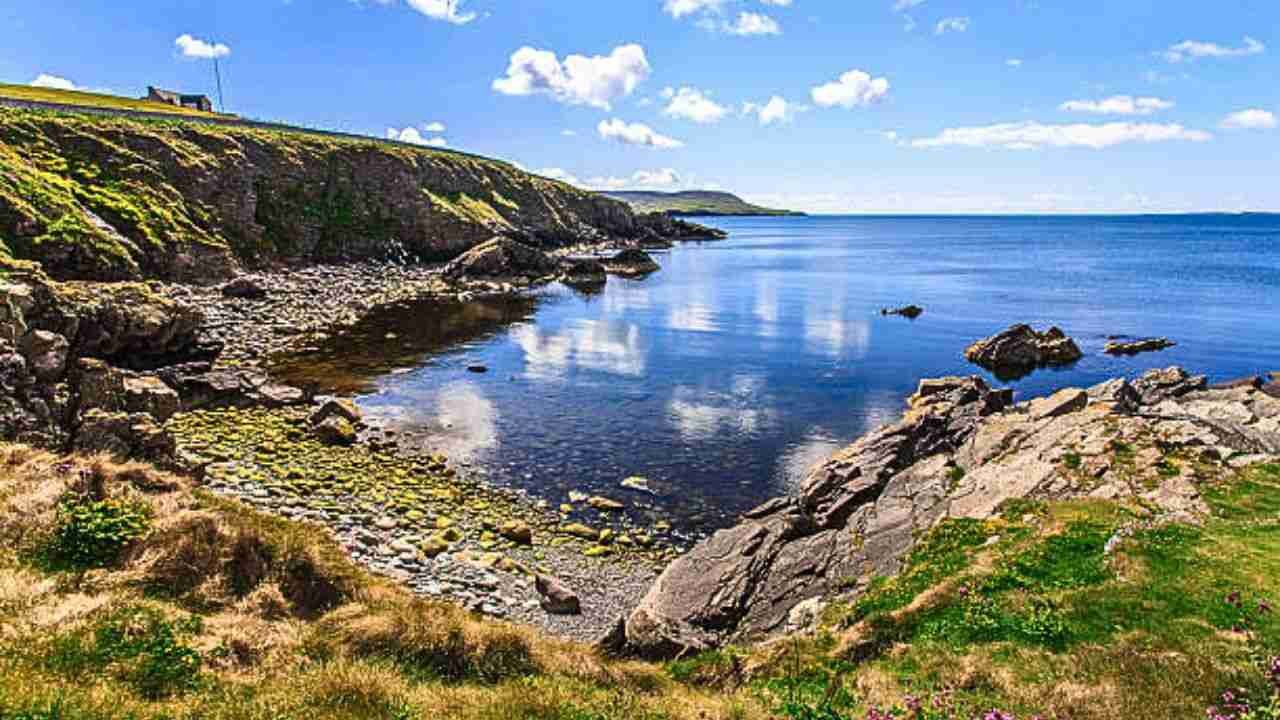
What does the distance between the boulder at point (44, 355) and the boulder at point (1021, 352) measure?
56.9m

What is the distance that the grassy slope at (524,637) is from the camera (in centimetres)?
1059

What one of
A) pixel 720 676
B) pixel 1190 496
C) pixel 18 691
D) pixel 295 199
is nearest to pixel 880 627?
pixel 720 676

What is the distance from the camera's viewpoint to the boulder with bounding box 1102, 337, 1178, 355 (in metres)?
60.1

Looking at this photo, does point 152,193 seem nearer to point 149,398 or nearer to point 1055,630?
point 149,398

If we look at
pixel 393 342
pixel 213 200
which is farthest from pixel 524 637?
pixel 213 200

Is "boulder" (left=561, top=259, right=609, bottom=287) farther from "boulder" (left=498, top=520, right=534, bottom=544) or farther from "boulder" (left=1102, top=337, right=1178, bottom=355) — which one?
"boulder" (left=498, top=520, right=534, bottom=544)

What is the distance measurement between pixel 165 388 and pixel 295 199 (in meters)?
70.4

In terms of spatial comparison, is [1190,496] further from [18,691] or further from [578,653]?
[18,691]

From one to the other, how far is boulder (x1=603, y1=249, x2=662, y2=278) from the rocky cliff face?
17362 millimetres

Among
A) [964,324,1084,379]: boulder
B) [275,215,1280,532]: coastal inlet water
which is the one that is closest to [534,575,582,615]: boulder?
[275,215,1280,532]: coastal inlet water

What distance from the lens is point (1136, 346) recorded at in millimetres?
60344

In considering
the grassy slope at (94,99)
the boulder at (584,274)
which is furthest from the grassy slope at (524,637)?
the grassy slope at (94,99)

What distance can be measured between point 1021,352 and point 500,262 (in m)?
68.7

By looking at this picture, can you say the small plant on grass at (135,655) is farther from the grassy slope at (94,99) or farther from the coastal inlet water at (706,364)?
the grassy slope at (94,99)
